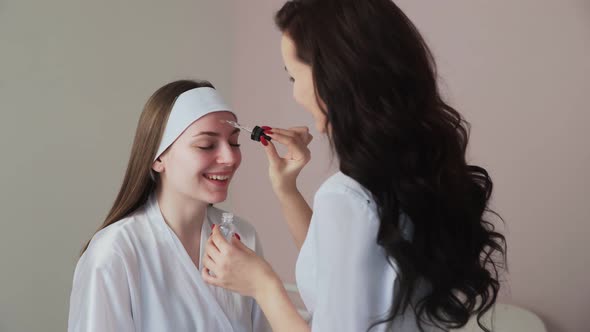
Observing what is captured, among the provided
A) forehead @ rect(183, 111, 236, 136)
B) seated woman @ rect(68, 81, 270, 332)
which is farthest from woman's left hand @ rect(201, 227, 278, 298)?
forehead @ rect(183, 111, 236, 136)

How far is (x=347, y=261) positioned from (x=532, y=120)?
53.1 inches

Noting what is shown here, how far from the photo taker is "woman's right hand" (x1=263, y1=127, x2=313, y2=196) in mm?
1289

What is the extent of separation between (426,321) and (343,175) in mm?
294

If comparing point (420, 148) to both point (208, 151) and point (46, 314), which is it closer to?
point (208, 151)

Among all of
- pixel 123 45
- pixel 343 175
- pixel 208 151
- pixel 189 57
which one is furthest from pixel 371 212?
pixel 189 57

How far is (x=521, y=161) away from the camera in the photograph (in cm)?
196

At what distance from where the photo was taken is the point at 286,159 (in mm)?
1329

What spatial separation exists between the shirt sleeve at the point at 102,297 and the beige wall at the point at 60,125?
78cm

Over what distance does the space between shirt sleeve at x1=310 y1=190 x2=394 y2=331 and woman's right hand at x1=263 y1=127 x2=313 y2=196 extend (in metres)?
0.42

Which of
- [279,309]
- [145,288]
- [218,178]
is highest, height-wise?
[218,178]

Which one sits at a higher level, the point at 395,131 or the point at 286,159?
the point at 395,131

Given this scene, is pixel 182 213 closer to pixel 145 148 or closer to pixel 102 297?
pixel 145 148

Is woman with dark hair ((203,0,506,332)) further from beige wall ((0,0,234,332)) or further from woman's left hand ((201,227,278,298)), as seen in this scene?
beige wall ((0,0,234,332))

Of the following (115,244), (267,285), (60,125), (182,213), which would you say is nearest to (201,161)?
(182,213)
